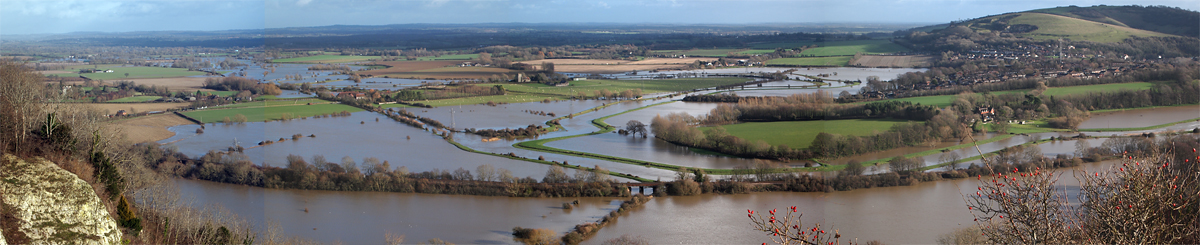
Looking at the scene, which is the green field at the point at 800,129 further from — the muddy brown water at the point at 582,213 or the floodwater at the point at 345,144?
the floodwater at the point at 345,144

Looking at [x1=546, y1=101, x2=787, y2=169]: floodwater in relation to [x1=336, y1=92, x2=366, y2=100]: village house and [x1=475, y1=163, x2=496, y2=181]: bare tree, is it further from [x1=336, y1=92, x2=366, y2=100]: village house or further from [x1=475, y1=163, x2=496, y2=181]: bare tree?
[x1=336, y1=92, x2=366, y2=100]: village house

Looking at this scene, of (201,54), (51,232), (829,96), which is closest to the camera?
(51,232)

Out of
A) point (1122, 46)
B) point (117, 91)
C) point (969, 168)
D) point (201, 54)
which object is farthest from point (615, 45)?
point (969, 168)

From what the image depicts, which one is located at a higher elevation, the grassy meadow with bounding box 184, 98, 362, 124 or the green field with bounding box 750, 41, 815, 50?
the green field with bounding box 750, 41, 815, 50

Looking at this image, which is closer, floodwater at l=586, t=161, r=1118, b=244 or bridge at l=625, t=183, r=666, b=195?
floodwater at l=586, t=161, r=1118, b=244

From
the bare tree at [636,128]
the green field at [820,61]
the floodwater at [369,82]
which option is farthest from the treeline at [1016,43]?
the floodwater at [369,82]

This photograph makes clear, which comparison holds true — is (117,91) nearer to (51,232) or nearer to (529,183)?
(529,183)

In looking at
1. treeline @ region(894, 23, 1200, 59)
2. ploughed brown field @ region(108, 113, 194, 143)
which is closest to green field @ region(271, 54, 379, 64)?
ploughed brown field @ region(108, 113, 194, 143)
